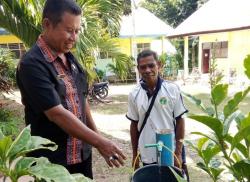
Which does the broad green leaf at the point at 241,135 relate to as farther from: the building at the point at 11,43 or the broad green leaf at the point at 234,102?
the building at the point at 11,43

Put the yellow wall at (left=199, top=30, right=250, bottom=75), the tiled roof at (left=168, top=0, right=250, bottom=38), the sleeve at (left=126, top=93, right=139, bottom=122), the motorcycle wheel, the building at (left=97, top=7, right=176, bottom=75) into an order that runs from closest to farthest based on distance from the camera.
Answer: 1. the sleeve at (left=126, top=93, right=139, bottom=122)
2. the motorcycle wheel
3. the tiled roof at (left=168, top=0, right=250, bottom=38)
4. the yellow wall at (left=199, top=30, right=250, bottom=75)
5. the building at (left=97, top=7, right=176, bottom=75)

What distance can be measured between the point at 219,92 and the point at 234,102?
0.18ft

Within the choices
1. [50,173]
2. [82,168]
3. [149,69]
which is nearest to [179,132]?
[149,69]

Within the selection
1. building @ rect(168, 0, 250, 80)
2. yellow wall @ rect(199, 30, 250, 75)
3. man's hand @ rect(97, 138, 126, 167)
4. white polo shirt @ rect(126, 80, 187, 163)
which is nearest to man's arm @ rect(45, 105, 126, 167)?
man's hand @ rect(97, 138, 126, 167)

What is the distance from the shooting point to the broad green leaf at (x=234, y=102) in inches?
39.3

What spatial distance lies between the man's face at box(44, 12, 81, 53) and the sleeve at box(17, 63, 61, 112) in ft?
0.55

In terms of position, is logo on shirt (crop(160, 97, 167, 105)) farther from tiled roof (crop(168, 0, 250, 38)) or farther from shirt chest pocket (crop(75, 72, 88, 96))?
tiled roof (crop(168, 0, 250, 38))

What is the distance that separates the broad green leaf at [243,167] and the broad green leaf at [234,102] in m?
0.15

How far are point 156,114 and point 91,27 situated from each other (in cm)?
282

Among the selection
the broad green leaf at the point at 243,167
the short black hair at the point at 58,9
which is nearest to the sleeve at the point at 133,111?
the short black hair at the point at 58,9

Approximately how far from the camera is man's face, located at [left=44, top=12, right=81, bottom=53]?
169 centimetres

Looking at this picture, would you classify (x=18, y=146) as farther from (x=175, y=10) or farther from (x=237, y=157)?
(x=175, y=10)

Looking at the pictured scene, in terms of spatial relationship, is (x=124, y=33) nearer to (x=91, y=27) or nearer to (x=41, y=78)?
(x=91, y=27)

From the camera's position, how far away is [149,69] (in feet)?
8.20
